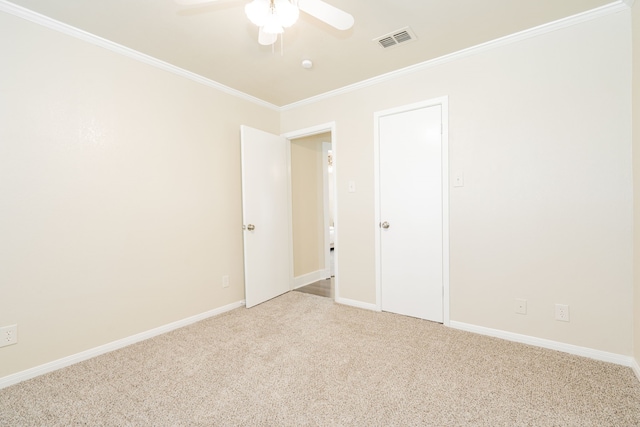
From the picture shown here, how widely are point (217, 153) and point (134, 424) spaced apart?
230 cm

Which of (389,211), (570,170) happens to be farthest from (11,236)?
(570,170)

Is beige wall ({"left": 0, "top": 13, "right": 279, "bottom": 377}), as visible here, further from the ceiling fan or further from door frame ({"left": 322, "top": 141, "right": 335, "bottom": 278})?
door frame ({"left": 322, "top": 141, "right": 335, "bottom": 278})

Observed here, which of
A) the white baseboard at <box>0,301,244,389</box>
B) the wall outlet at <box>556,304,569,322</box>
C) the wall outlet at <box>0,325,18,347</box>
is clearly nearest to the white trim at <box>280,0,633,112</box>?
the wall outlet at <box>556,304,569,322</box>

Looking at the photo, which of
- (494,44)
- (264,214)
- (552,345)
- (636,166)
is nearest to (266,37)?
(494,44)

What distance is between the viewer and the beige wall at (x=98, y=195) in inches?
73.9

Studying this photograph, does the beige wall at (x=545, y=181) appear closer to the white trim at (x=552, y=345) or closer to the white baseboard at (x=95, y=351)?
the white trim at (x=552, y=345)

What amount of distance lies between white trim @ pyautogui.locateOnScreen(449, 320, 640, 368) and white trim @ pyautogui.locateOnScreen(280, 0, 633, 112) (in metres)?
2.28

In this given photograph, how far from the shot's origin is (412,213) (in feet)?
9.16

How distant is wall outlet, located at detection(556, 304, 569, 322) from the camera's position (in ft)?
6.97

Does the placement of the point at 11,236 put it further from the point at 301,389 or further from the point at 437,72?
the point at 437,72

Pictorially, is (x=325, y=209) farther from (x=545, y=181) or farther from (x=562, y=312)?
(x=562, y=312)

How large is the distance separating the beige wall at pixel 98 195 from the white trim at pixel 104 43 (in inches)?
1.6

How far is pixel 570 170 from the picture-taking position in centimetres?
209

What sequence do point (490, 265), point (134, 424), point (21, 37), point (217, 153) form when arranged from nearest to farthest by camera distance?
point (134, 424)
point (21, 37)
point (490, 265)
point (217, 153)
